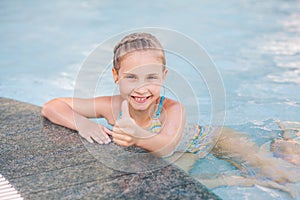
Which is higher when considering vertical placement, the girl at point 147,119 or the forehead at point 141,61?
the forehead at point 141,61

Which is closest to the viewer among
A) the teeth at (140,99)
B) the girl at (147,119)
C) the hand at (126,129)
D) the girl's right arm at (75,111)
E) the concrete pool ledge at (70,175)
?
the concrete pool ledge at (70,175)

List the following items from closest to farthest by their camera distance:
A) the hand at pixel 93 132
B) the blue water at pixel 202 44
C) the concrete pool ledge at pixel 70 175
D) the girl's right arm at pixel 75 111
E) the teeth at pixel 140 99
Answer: the concrete pool ledge at pixel 70 175 < the teeth at pixel 140 99 < the hand at pixel 93 132 < the girl's right arm at pixel 75 111 < the blue water at pixel 202 44

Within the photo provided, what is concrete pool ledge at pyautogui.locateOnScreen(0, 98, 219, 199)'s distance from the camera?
231 centimetres

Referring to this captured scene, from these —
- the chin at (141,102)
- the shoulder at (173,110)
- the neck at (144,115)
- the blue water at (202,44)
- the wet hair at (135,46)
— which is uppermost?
the wet hair at (135,46)

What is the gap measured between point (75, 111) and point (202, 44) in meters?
4.22

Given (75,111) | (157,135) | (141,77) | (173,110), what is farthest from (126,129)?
(75,111)

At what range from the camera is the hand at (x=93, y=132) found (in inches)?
121

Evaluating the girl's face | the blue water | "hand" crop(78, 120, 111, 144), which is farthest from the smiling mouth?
the blue water

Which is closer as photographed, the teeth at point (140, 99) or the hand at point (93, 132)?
the teeth at point (140, 99)

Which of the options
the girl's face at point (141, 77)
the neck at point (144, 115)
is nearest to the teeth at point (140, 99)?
the girl's face at point (141, 77)

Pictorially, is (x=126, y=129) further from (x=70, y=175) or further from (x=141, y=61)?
(x=141, y=61)

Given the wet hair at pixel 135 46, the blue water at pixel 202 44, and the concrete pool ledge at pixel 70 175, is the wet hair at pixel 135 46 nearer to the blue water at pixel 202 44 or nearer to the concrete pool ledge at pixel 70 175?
the concrete pool ledge at pixel 70 175

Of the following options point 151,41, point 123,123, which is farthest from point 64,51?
point 123,123

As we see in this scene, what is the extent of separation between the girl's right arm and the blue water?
870 millimetres
